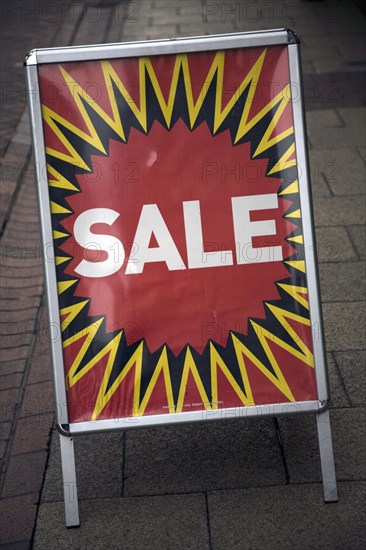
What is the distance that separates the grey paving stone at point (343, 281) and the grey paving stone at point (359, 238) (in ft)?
0.53

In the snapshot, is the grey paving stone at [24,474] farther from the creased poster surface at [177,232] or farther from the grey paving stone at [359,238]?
the grey paving stone at [359,238]

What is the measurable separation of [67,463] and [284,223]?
120cm

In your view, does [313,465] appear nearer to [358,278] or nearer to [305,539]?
[305,539]

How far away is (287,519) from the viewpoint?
11.5ft

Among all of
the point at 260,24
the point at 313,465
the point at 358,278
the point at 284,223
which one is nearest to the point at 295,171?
the point at 284,223

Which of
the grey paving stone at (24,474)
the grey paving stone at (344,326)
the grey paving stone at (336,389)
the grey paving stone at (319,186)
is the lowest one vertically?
the grey paving stone at (24,474)

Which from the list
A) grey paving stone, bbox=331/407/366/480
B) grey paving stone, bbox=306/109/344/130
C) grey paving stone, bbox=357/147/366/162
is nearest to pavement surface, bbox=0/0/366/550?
grey paving stone, bbox=331/407/366/480

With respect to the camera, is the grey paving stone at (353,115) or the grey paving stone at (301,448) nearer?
the grey paving stone at (301,448)

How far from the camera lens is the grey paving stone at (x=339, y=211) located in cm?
622

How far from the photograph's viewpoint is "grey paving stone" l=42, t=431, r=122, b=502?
3.75m

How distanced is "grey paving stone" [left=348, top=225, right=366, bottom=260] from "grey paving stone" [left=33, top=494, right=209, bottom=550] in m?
2.51

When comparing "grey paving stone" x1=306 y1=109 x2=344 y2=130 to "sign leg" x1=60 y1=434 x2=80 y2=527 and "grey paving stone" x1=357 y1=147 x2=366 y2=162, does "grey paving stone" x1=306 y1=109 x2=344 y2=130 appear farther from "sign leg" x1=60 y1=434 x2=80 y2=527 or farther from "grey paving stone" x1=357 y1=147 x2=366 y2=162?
"sign leg" x1=60 y1=434 x2=80 y2=527

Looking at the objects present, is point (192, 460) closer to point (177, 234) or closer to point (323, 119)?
point (177, 234)

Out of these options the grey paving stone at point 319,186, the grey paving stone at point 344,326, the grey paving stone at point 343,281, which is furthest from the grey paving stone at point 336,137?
the grey paving stone at point 344,326
